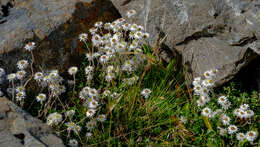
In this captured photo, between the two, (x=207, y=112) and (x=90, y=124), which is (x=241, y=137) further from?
(x=90, y=124)

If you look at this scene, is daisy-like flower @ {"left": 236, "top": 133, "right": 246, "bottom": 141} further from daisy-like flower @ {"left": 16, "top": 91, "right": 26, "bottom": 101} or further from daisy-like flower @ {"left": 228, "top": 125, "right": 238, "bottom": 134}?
daisy-like flower @ {"left": 16, "top": 91, "right": 26, "bottom": 101}

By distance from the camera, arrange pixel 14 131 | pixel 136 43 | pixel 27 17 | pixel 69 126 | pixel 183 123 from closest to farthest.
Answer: pixel 14 131, pixel 69 126, pixel 183 123, pixel 136 43, pixel 27 17

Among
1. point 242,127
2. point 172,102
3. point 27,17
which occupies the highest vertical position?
point 27,17

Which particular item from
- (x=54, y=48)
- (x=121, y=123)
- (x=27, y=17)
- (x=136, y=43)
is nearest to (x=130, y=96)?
(x=121, y=123)

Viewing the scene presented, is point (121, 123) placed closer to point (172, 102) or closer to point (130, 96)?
point (130, 96)

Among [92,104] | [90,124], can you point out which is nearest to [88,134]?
[90,124]

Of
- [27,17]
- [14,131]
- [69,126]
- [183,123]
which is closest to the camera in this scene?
[14,131]
